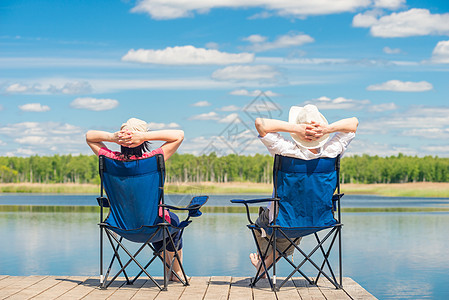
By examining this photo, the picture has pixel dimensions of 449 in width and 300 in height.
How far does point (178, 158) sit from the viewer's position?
77.9 metres

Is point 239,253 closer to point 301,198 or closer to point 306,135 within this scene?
point 301,198

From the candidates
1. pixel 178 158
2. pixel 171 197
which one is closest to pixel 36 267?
pixel 171 197

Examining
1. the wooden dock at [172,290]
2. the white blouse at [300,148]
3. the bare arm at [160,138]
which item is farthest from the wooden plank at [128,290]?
the white blouse at [300,148]

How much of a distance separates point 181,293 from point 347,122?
1486 mm

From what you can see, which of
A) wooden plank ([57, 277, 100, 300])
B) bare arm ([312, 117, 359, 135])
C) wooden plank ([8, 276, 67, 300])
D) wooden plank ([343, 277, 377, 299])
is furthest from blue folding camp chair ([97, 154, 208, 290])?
wooden plank ([343, 277, 377, 299])

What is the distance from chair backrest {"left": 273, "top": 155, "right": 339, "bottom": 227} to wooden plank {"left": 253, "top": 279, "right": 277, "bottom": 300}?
429 mm

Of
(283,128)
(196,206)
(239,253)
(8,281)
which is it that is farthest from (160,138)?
(239,253)

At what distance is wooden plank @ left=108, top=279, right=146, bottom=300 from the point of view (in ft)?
12.8

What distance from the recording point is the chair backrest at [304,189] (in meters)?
3.98

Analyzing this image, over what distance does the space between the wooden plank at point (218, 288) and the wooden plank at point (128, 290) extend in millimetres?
455

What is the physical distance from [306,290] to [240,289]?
16.5 inches

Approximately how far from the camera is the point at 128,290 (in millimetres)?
4121

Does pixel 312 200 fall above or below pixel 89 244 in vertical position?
above

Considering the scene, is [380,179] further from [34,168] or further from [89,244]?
[89,244]
